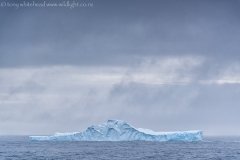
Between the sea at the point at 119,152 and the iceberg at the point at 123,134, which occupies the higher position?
the iceberg at the point at 123,134

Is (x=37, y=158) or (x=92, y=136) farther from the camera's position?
(x=92, y=136)

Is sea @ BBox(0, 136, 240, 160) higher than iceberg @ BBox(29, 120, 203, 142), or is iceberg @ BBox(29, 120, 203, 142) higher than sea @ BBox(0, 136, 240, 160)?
iceberg @ BBox(29, 120, 203, 142)

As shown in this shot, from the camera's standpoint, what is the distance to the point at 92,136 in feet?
252

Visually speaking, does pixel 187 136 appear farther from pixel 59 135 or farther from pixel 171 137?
pixel 59 135

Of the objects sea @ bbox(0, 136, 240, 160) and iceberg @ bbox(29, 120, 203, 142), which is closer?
sea @ bbox(0, 136, 240, 160)

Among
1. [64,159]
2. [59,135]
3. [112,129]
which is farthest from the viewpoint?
[59,135]

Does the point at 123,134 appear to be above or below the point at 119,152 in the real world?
above

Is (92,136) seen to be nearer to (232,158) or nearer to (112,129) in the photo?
(112,129)

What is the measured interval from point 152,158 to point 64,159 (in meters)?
9.46

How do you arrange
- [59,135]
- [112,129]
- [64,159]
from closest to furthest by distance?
1. [64,159]
2. [112,129]
3. [59,135]

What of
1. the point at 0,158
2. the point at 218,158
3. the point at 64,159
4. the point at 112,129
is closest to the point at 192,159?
the point at 218,158

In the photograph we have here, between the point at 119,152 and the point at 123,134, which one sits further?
the point at 123,134

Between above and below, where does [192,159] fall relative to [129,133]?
below

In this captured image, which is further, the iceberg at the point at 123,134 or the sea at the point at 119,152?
the iceberg at the point at 123,134
